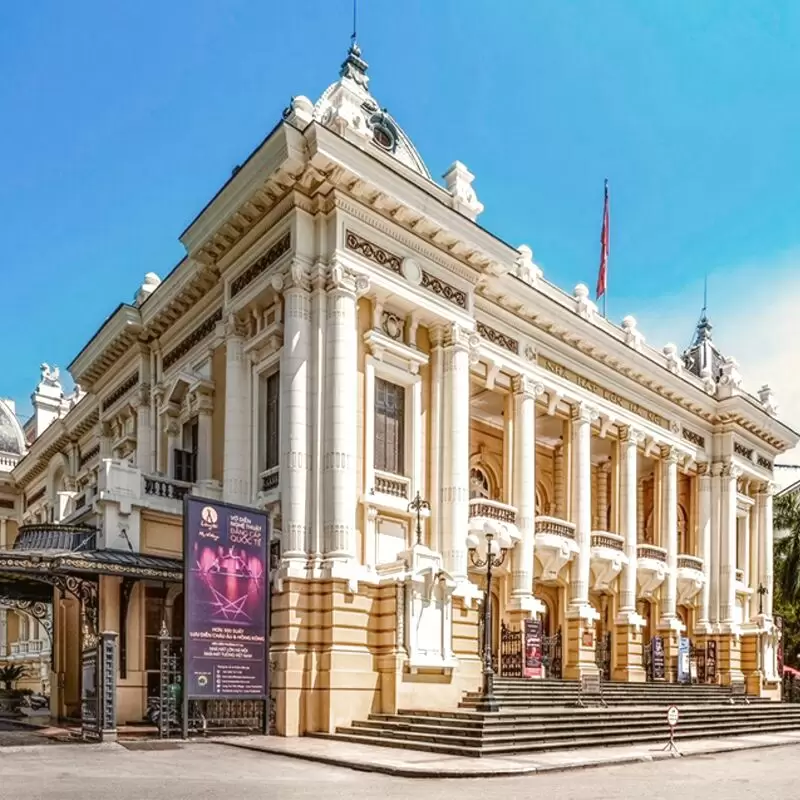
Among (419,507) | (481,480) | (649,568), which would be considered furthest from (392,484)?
(649,568)

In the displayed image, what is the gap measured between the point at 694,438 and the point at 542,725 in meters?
20.5

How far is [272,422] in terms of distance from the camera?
2270 centimetres

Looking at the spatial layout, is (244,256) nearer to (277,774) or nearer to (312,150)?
(312,150)

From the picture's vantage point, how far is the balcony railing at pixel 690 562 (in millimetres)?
34406

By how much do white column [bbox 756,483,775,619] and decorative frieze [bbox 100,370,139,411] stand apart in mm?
26022

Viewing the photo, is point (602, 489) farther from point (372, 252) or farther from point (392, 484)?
point (372, 252)

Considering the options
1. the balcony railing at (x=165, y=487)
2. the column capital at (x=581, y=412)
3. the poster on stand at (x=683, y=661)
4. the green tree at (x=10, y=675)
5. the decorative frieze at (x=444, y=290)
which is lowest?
the green tree at (x=10, y=675)

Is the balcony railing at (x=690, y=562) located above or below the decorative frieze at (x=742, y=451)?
below

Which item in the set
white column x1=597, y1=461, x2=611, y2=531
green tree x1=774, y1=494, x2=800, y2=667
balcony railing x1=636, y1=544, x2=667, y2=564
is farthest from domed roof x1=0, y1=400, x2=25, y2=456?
green tree x1=774, y1=494, x2=800, y2=667

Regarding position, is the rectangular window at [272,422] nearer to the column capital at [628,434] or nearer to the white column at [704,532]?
the column capital at [628,434]

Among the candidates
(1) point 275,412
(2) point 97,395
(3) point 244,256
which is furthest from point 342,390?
(2) point 97,395

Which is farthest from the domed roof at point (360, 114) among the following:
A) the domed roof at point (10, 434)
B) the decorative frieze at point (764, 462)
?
the domed roof at point (10, 434)

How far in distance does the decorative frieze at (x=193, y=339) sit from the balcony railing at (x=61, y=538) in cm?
650

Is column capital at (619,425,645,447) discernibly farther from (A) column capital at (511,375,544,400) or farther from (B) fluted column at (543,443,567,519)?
(A) column capital at (511,375,544,400)
